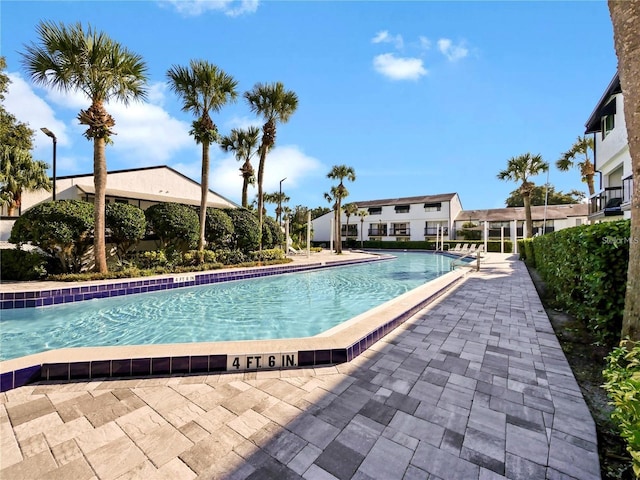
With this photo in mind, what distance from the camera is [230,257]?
13.5 metres

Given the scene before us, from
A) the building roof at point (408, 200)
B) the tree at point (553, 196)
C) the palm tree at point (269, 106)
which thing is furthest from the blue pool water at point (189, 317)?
the tree at point (553, 196)

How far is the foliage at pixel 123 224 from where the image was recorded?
997 cm

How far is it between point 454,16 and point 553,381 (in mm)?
8421

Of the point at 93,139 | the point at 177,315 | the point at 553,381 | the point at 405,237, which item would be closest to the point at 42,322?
the point at 177,315

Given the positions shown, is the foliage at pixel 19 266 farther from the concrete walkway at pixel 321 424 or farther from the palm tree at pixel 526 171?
the palm tree at pixel 526 171

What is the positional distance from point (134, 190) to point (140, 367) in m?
13.6

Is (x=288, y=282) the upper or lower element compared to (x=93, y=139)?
lower

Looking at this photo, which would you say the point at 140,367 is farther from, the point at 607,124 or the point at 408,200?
the point at 408,200

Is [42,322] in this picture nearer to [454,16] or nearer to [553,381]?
[553,381]

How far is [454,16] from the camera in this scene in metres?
7.21

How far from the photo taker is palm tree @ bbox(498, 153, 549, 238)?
20062 mm

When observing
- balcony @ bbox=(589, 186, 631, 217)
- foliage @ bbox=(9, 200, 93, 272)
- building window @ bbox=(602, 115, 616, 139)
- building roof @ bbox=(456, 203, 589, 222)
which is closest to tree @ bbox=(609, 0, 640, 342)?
foliage @ bbox=(9, 200, 93, 272)

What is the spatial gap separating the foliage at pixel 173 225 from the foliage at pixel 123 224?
0.52 metres

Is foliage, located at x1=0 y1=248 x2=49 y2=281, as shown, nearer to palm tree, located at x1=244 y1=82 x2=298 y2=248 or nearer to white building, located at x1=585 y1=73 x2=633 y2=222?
palm tree, located at x1=244 y1=82 x2=298 y2=248
